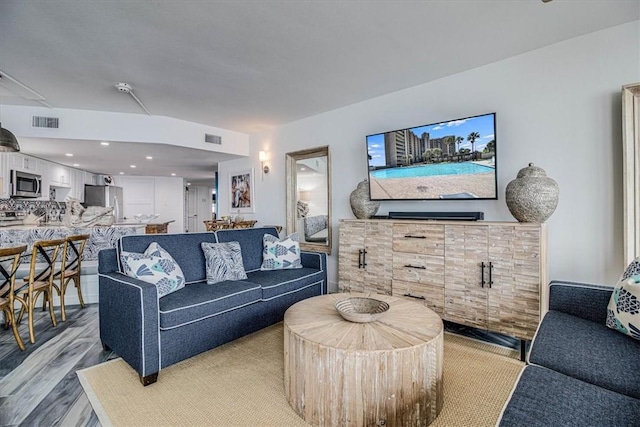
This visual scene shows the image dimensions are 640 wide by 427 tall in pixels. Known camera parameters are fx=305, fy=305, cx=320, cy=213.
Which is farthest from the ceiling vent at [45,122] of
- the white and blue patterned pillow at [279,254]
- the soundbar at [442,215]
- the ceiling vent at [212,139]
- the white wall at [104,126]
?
the soundbar at [442,215]

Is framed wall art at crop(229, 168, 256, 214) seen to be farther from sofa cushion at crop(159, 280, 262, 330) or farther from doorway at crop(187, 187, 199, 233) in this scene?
doorway at crop(187, 187, 199, 233)

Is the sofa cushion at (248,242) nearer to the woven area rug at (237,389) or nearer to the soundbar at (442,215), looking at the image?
the woven area rug at (237,389)

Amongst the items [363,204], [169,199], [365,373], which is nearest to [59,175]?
[169,199]

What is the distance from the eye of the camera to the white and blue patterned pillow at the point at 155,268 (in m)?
2.34

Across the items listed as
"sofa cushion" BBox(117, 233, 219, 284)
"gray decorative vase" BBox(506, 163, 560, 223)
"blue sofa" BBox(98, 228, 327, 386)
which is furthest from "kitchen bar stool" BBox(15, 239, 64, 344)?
"gray decorative vase" BBox(506, 163, 560, 223)

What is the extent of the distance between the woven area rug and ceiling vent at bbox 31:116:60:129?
3829mm

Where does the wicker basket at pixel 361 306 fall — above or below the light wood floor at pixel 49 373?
above

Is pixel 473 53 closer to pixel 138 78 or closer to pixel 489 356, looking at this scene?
pixel 489 356

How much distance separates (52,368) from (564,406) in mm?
3054

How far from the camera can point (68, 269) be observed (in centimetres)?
357

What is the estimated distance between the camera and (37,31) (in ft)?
7.99

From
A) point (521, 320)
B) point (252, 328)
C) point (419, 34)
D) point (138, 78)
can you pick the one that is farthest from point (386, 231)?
point (138, 78)

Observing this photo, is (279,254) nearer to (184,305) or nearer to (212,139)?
(184,305)

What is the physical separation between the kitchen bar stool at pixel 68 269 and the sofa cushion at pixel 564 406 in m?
3.93
